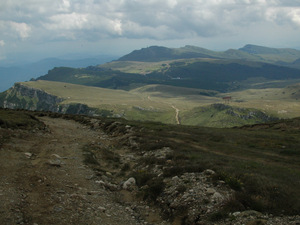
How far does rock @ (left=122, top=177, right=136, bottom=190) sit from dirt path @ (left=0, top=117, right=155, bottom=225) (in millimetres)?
1586

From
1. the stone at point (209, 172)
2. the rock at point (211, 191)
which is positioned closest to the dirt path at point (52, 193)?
the rock at point (211, 191)

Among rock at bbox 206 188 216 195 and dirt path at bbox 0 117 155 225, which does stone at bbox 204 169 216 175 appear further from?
dirt path at bbox 0 117 155 225

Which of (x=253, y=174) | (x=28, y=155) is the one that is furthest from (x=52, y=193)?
(x=253, y=174)

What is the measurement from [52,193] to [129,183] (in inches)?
258

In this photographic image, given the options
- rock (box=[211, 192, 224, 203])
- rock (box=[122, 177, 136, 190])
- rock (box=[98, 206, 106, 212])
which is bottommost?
rock (box=[122, 177, 136, 190])

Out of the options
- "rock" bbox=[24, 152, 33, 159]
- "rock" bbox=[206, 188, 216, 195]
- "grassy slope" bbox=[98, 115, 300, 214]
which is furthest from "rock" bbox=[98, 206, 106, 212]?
"rock" bbox=[24, 152, 33, 159]

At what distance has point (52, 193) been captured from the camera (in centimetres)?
1730

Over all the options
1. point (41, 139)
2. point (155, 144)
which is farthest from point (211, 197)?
point (41, 139)

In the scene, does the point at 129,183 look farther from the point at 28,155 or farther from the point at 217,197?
the point at 28,155

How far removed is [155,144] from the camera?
3347 cm

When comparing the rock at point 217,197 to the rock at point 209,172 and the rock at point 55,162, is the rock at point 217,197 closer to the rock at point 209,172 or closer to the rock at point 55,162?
the rock at point 209,172

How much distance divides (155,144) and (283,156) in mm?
17515

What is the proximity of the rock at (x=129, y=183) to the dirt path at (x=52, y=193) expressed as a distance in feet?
5.20

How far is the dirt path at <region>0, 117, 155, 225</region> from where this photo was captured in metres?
14.4
